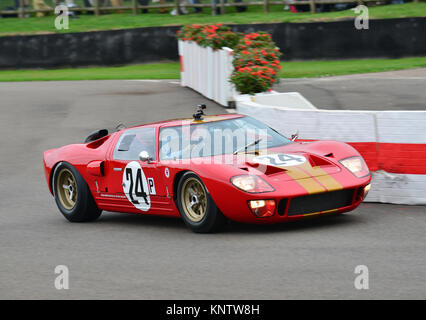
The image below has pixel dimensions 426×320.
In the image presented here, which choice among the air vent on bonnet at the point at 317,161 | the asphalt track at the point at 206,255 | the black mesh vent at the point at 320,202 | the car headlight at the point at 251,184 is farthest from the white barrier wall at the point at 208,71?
the car headlight at the point at 251,184

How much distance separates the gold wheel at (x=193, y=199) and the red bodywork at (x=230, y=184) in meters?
0.14

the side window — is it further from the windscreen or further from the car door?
the windscreen

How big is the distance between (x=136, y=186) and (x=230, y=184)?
4.75 ft

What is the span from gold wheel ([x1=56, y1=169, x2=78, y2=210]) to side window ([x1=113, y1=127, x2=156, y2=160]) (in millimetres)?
889

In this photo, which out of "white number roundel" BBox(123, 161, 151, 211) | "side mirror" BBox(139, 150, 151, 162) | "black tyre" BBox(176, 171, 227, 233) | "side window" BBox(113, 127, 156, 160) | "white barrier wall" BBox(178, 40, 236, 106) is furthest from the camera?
"white barrier wall" BBox(178, 40, 236, 106)

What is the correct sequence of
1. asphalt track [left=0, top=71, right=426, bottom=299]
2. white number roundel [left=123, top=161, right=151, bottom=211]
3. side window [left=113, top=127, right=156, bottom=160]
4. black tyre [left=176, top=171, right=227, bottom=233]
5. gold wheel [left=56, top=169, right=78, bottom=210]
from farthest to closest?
gold wheel [left=56, top=169, right=78, bottom=210], side window [left=113, top=127, right=156, bottom=160], white number roundel [left=123, top=161, right=151, bottom=211], black tyre [left=176, top=171, right=227, bottom=233], asphalt track [left=0, top=71, right=426, bottom=299]

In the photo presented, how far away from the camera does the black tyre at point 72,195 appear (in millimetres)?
9031

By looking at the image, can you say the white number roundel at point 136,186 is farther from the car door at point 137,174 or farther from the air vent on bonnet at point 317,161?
the air vent on bonnet at point 317,161

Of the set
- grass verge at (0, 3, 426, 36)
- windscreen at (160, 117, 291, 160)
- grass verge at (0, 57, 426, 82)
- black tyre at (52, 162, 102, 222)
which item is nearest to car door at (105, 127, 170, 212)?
windscreen at (160, 117, 291, 160)

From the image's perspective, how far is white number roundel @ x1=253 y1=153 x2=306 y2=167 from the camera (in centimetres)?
751

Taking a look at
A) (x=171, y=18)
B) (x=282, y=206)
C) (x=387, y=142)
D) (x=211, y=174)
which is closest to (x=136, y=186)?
(x=211, y=174)

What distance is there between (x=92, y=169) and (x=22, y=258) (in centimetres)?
198

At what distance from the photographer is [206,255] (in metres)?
6.68

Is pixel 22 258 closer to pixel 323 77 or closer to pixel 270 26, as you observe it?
pixel 323 77
